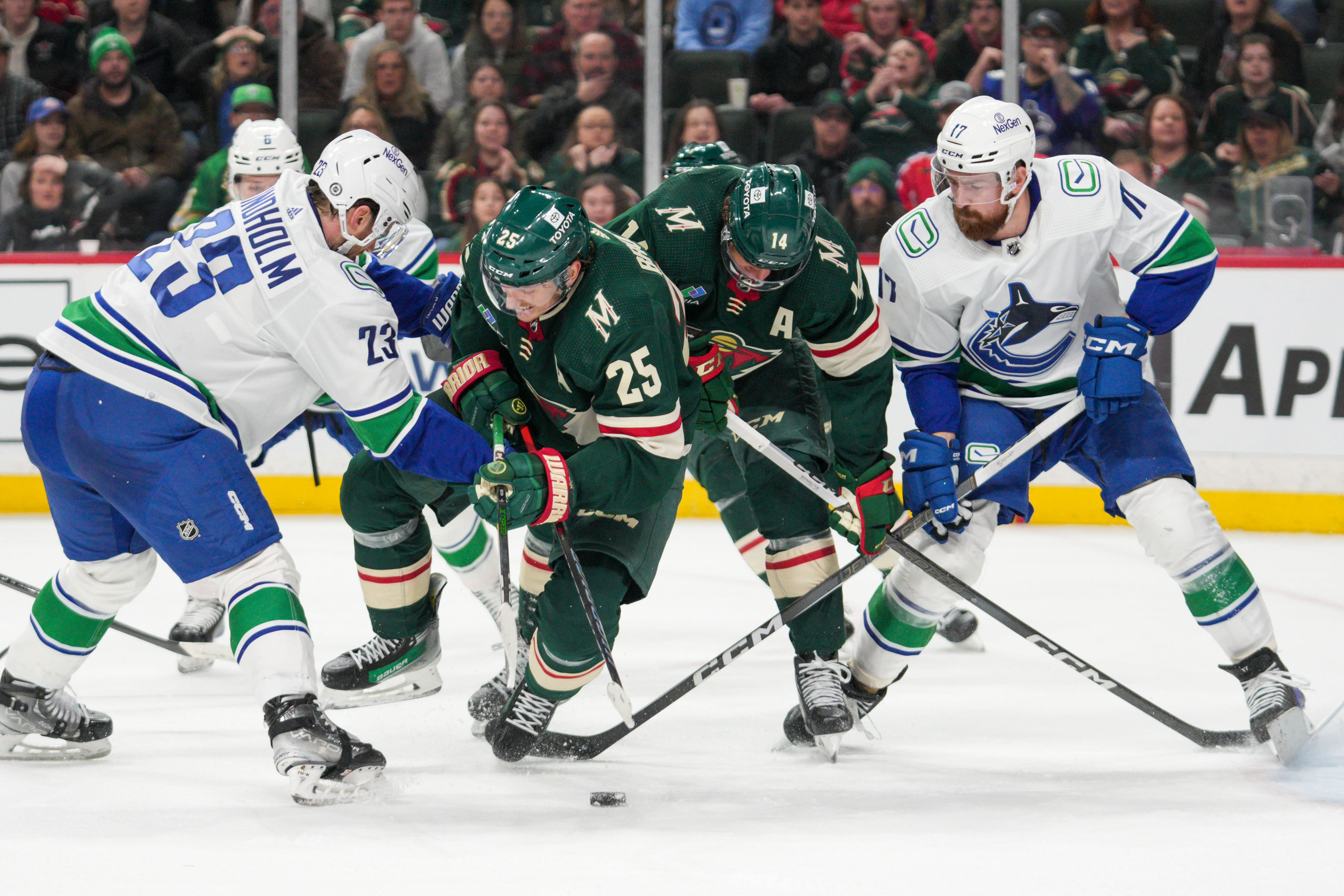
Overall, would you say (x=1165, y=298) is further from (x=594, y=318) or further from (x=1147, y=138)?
(x=1147, y=138)

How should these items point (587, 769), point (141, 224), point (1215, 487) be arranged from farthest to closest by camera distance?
1. point (141, 224)
2. point (1215, 487)
3. point (587, 769)

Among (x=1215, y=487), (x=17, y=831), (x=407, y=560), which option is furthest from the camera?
(x=1215, y=487)

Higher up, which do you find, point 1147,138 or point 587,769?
point 1147,138

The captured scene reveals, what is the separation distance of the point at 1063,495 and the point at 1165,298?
2.86m

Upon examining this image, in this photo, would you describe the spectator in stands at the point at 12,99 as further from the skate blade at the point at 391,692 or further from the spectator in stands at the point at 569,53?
the skate blade at the point at 391,692

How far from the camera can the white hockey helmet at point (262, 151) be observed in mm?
4273

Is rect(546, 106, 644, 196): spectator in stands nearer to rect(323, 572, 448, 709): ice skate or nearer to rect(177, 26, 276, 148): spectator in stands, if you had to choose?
rect(177, 26, 276, 148): spectator in stands

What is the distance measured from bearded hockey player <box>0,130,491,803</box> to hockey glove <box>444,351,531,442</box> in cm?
24

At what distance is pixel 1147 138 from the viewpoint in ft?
19.6

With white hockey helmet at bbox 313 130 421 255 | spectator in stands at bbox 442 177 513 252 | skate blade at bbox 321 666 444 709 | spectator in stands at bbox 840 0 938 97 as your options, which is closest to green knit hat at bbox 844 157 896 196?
spectator in stands at bbox 840 0 938 97

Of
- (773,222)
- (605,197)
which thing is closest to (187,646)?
(773,222)

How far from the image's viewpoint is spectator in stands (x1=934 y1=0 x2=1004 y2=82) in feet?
19.8

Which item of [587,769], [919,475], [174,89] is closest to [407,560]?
[587,769]

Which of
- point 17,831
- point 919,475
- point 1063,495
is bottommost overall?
point 1063,495
